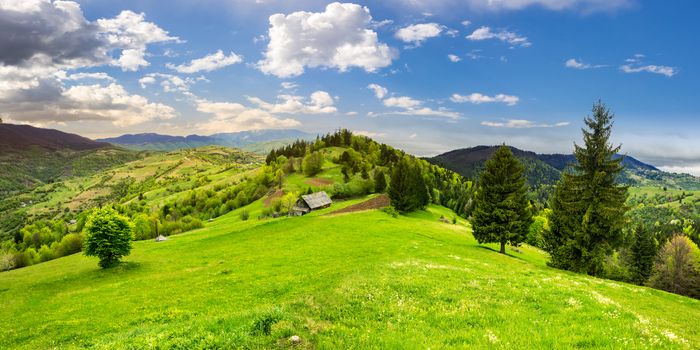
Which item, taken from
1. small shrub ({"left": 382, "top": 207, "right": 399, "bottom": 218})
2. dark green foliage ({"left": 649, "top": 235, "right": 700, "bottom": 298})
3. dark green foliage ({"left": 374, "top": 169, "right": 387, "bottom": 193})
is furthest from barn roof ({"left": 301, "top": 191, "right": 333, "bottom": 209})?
dark green foliage ({"left": 649, "top": 235, "right": 700, "bottom": 298})

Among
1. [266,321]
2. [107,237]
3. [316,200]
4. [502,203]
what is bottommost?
[107,237]

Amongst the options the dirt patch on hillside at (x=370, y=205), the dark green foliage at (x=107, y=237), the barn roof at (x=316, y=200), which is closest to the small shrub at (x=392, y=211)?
the dirt patch on hillside at (x=370, y=205)

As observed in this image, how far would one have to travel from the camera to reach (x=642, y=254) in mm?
79875

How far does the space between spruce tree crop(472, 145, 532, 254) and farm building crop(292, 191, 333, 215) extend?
58.6 m

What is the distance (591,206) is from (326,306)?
35.0 m

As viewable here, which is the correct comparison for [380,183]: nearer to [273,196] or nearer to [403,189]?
[403,189]

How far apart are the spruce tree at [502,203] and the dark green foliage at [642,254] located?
55.4 meters

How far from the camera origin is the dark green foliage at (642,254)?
78.8 m

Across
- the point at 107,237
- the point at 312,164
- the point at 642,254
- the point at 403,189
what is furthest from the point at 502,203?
the point at 312,164

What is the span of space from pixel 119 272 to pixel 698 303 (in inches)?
2216

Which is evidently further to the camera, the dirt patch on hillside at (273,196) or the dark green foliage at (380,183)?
the dirt patch on hillside at (273,196)

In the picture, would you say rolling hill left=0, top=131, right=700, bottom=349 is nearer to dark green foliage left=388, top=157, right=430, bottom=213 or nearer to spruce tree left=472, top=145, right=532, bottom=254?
spruce tree left=472, top=145, right=532, bottom=254

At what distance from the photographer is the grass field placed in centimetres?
1102

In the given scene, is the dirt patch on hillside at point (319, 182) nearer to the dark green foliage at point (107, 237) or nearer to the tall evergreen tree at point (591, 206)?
the dark green foliage at point (107, 237)
